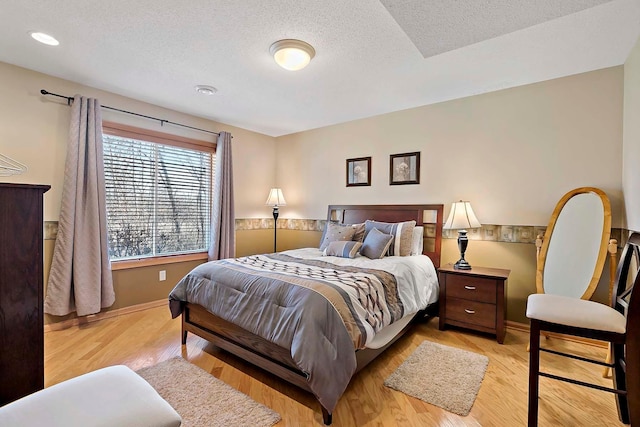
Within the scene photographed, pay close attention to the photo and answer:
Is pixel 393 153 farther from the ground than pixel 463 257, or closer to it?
farther from the ground

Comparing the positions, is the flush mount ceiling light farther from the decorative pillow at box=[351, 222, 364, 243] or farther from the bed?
the decorative pillow at box=[351, 222, 364, 243]

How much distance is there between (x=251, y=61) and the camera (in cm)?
263

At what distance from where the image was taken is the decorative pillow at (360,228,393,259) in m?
3.16

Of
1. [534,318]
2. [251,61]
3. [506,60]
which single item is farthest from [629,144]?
[251,61]

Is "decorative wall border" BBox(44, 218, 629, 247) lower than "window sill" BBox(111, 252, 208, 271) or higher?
higher

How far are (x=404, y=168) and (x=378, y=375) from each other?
249 cm

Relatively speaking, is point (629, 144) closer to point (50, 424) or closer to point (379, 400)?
point (379, 400)

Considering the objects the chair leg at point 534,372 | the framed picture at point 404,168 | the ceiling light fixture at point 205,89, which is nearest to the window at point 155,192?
the ceiling light fixture at point 205,89

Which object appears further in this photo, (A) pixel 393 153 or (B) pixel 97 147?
(A) pixel 393 153

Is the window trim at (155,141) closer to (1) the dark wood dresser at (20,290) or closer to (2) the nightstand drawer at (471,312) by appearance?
(1) the dark wood dresser at (20,290)

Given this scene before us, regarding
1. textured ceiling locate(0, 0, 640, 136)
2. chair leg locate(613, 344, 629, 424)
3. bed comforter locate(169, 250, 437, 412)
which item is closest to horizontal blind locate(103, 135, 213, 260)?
textured ceiling locate(0, 0, 640, 136)

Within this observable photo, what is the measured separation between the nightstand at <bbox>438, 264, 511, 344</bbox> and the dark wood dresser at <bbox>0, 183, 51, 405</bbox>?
10.0 ft

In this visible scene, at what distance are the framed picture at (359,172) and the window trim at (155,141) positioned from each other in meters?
1.98

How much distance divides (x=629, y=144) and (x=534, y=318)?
6.18 feet
